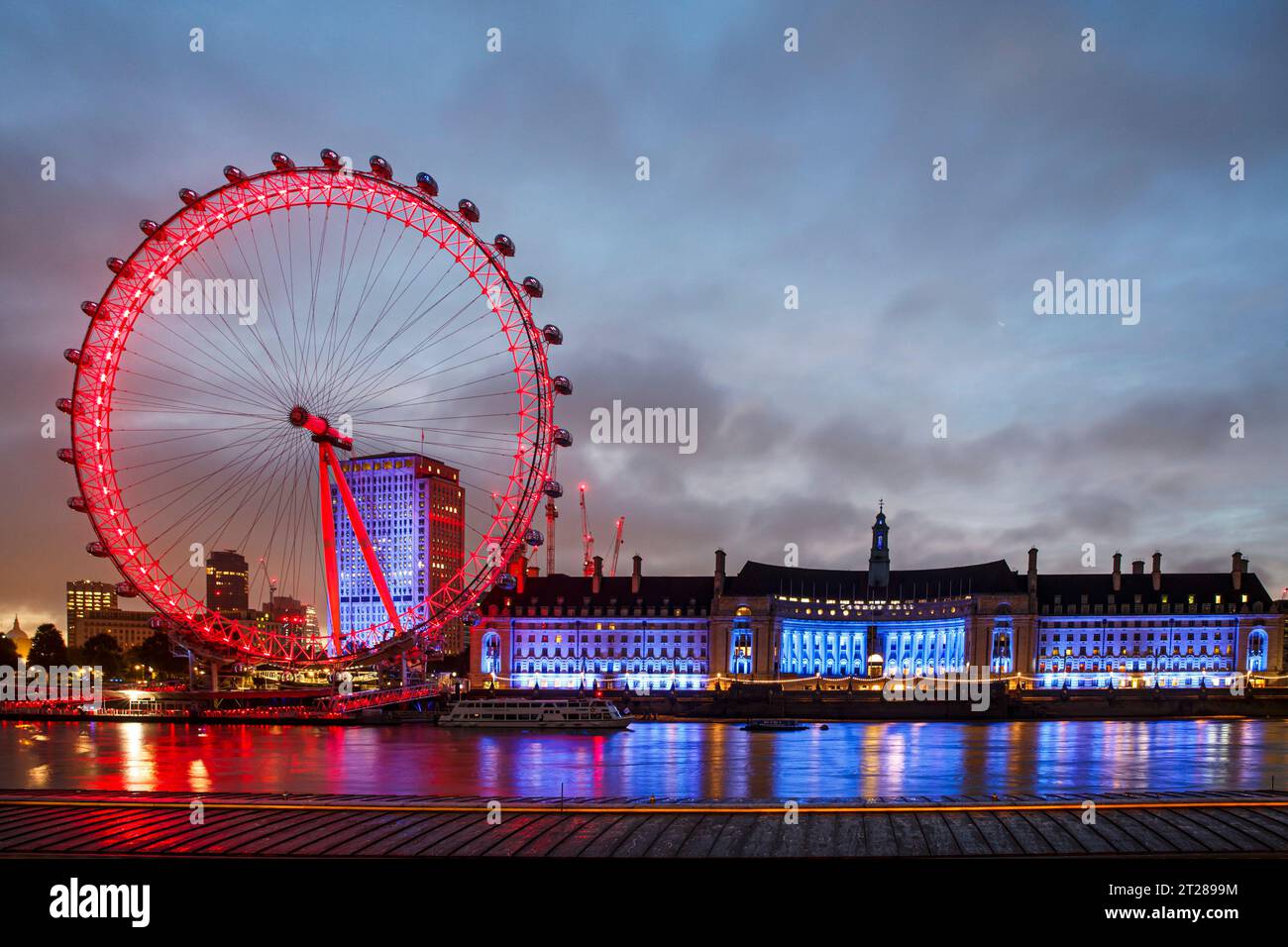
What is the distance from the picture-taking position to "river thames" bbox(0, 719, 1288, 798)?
A: 54.4m

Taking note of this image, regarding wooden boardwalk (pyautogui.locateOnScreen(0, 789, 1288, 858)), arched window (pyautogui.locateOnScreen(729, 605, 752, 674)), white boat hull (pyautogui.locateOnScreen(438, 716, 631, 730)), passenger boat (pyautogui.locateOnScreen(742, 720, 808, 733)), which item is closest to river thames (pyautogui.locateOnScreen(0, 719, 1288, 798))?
passenger boat (pyautogui.locateOnScreen(742, 720, 808, 733))

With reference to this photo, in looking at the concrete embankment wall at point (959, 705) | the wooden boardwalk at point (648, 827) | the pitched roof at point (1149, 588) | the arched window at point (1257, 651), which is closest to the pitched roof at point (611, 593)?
the concrete embankment wall at point (959, 705)

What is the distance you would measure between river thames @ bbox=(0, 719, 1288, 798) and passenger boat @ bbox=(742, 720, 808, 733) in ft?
7.39

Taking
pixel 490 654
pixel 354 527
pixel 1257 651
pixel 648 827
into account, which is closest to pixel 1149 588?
pixel 1257 651

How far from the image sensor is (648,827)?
18.6 metres

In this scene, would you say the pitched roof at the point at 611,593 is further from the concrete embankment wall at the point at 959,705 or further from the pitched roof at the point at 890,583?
the concrete embankment wall at the point at 959,705

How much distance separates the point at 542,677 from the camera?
14725 centimetres

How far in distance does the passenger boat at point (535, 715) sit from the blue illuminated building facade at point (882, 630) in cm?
4478

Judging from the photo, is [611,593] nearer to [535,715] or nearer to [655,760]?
[535,715]

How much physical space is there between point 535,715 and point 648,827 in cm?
7838

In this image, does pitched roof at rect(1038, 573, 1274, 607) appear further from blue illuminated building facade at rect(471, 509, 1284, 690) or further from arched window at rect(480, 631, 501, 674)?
arched window at rect(480, 631, 501, 674)

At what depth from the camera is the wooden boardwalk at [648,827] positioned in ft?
55.9

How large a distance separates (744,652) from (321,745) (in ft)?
266
